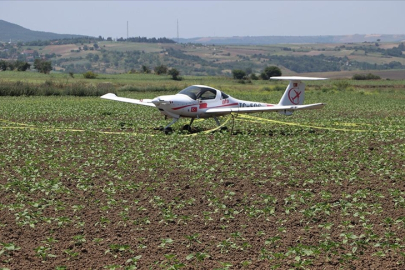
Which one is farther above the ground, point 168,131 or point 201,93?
point 201,93

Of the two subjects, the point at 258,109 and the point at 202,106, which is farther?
the point at 258,109

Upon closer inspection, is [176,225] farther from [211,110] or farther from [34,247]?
[211,110]

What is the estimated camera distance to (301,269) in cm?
843

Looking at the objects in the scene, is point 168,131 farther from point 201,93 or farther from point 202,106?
point 201,93

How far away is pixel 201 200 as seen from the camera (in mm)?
12484

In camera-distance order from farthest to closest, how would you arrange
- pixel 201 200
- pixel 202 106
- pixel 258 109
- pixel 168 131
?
pixel 258 109
pixel 168 131
pixel 202 106
pixel 201 200

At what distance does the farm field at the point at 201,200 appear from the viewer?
9.09 meters

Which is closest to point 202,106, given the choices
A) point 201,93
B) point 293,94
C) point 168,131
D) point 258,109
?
point 201,93

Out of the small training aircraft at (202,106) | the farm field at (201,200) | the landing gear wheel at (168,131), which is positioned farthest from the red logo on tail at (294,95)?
the landing gear wheel at (168,131)

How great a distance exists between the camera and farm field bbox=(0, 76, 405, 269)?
29.8 ft

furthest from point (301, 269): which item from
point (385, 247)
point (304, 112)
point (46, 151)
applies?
point (304, 112)

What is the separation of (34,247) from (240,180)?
6013mm

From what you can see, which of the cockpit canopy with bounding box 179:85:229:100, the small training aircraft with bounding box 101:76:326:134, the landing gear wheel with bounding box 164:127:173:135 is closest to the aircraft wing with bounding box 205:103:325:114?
the small training aircraft with bounding box 101:76:326:134

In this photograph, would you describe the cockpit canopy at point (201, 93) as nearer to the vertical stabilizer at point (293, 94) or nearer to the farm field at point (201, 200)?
the farm field at point (201, 200)
